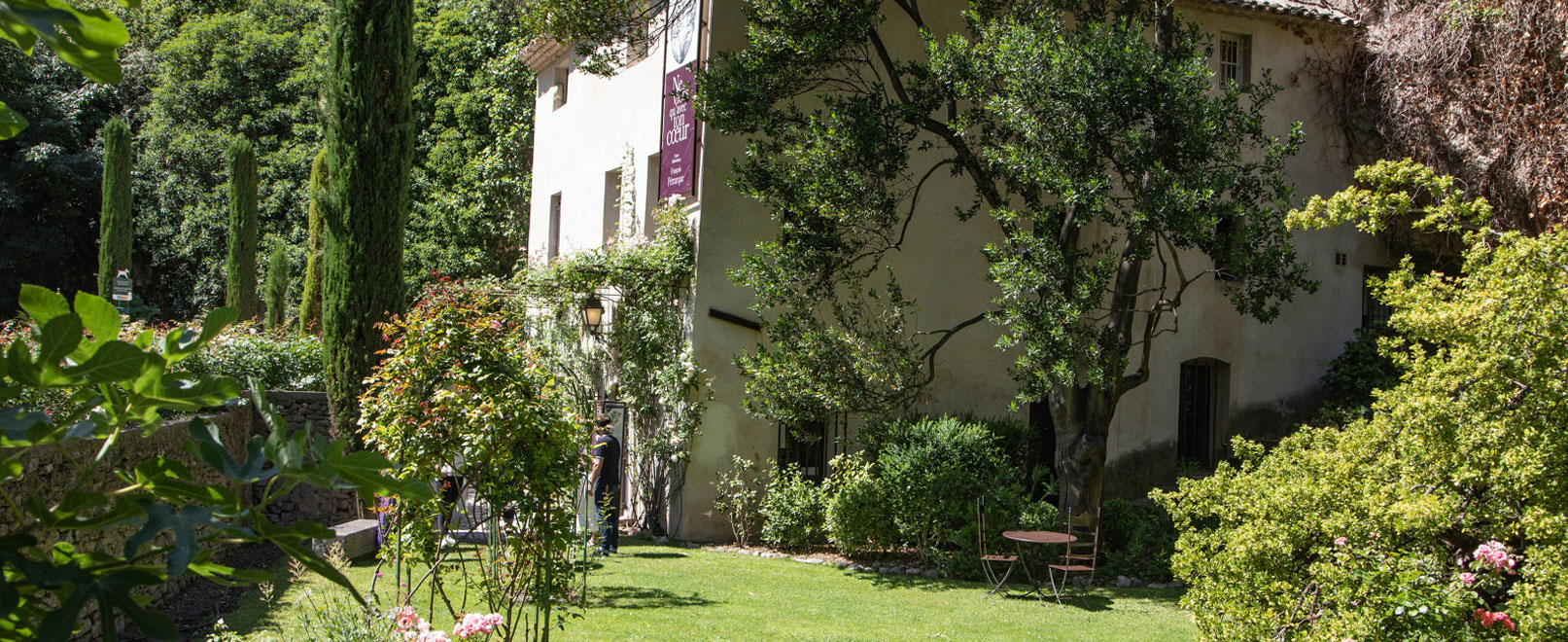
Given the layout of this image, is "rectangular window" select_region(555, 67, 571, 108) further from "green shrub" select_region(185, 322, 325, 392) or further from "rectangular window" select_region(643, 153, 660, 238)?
"green shrub" select_region(185, 322, 325, 392)

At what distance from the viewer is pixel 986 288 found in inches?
639

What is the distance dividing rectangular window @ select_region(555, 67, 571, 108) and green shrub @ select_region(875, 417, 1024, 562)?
10583 mm

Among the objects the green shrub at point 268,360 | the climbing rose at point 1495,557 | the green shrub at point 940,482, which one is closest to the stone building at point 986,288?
the green shrub at point 940,482

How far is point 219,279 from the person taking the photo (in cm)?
3272

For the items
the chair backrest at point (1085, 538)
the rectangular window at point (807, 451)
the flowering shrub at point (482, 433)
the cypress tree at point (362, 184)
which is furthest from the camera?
the rectangular window at point (807, 451)

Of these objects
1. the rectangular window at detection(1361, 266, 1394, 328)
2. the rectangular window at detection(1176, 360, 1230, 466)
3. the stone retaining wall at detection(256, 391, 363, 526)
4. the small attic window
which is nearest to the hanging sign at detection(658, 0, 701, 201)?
the stone retaining wall at detection(256, 391, 363, 526)

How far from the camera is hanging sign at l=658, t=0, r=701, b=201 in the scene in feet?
47.2

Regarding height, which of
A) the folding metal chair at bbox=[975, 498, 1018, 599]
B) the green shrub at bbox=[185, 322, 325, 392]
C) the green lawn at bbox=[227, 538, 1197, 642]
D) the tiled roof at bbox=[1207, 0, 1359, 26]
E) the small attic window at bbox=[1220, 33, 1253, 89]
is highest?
the tiled roof at bbox=[1207, 0, 1359, 26]

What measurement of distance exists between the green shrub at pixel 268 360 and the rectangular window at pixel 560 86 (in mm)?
6706

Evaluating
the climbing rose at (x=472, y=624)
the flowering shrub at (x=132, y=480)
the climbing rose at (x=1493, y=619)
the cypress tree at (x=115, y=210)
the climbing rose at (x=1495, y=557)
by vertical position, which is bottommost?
the climbing rose at (x=472, y=624)

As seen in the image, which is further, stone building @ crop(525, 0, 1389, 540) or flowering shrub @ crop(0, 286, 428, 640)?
stone building @ crop(525, 0, 1389, 540)

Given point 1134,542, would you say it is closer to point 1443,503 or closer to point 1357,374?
point 1357,374

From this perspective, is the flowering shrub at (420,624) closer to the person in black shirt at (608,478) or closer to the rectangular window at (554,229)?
the person in black shirt at (608,478)

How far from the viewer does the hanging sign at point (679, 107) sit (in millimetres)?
14391
